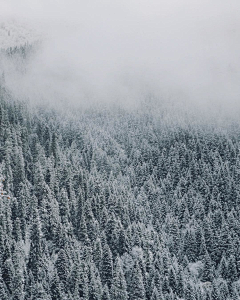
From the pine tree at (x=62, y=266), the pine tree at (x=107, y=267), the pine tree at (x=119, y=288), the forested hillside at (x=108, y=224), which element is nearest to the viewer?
the pine tree at (x=119, y=288)

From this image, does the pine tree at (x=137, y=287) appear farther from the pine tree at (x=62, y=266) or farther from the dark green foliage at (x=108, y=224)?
the pine tree at (x=62, y=266)

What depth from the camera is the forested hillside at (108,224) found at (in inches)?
3583

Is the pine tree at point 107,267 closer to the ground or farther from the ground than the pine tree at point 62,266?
closer to the ground

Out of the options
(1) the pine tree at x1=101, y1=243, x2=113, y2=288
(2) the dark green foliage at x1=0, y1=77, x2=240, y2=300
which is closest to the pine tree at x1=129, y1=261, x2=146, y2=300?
(2) the dark green foliage at x1=0, y1=77, x2=240, y2=300

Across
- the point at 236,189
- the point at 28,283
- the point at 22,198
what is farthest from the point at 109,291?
the point at 236,189

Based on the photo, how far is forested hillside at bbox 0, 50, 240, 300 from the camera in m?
91.0

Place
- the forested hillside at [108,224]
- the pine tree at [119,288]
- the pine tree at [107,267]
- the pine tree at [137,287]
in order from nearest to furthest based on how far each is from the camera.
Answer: the pine tree at [119,288], the forested hillside at [108,224], the pine tree at [137,287], the pine tree at [107,267]

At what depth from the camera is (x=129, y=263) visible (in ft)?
350

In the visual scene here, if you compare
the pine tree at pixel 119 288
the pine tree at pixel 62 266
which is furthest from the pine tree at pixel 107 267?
the pine tree at pixel 62 266

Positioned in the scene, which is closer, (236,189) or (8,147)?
(8,147)

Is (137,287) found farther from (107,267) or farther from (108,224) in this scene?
(108,224)

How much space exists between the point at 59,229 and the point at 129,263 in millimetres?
21408

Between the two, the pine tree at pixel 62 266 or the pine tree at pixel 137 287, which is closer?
the pine tree at pixel 62 266

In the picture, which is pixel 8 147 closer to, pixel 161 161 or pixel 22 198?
pixel 22 198
